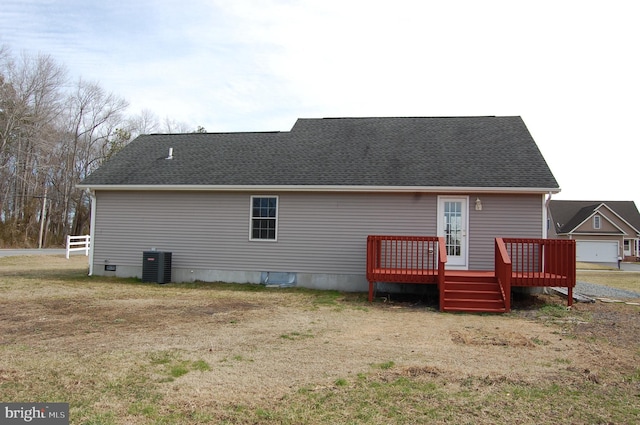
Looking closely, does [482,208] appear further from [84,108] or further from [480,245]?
[84,108]

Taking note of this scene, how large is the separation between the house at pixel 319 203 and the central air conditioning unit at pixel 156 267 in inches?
13.6

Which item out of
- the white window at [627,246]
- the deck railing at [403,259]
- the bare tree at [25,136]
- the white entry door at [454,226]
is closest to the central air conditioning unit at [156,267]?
the deck railing at [403,259]

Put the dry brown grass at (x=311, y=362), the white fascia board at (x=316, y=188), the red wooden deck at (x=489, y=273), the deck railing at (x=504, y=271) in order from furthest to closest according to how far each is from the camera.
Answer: the white fascia board at (x=316, y=188), the red wooden deck at (x=489, y=273), the deck railing at (x=504, y=271), the dry brown grass at (x=311, y=362)

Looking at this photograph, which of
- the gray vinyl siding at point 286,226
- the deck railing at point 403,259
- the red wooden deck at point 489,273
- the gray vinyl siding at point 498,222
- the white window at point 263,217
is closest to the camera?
the red wooden deck at point 489,273

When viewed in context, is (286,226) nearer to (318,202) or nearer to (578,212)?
(318,202)

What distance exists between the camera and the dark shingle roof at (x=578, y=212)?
40312 millimetres

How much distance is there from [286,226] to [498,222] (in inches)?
214

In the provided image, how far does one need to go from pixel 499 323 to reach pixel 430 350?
284 centimetres

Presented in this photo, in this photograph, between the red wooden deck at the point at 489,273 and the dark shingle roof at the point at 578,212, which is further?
the dark shingle roof at the point at 578,212

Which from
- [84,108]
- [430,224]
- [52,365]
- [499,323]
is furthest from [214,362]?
[84,108]

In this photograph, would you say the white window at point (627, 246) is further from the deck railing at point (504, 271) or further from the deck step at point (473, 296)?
the deck step at point (473, 296)

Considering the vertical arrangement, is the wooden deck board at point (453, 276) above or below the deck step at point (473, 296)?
above

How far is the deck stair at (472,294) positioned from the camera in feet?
32.4

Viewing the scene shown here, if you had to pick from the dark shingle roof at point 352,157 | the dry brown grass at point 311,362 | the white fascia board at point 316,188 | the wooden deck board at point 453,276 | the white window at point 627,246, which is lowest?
the dry brown grass at point 311,362
